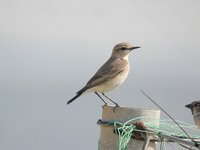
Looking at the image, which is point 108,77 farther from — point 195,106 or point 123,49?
point 195,106

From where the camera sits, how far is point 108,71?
13094 millimetres

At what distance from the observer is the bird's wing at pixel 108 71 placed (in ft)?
41.8

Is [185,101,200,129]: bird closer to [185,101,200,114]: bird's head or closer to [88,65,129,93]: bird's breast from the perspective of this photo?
[185,101,200,114]: bird's head

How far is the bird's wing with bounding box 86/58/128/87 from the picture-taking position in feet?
41.8

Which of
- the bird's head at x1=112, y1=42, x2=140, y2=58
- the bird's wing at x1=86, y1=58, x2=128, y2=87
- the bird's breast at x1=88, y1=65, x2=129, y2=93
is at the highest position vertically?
the bird's head at x1=112, y1=42, x2=140, y2=58

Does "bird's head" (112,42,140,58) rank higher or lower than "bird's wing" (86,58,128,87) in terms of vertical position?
higher

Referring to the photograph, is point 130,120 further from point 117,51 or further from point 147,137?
point 117,51

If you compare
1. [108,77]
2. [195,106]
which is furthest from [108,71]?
[195,106]

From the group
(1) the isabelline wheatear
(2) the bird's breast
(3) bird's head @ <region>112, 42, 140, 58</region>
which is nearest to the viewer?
(1) the isabelline wheatear

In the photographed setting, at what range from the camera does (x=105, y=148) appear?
267 inches

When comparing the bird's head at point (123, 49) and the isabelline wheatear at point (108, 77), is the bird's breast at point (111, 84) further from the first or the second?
the bird's head at point (123, 49)

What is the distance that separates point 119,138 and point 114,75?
6407mm

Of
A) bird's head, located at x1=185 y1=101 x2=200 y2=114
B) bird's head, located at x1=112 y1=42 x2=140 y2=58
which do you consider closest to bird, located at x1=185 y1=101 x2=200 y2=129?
bird's head, located at x1=185 y1=101 x2=200 y2=114

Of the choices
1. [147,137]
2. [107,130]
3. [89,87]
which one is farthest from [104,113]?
[89,87]
